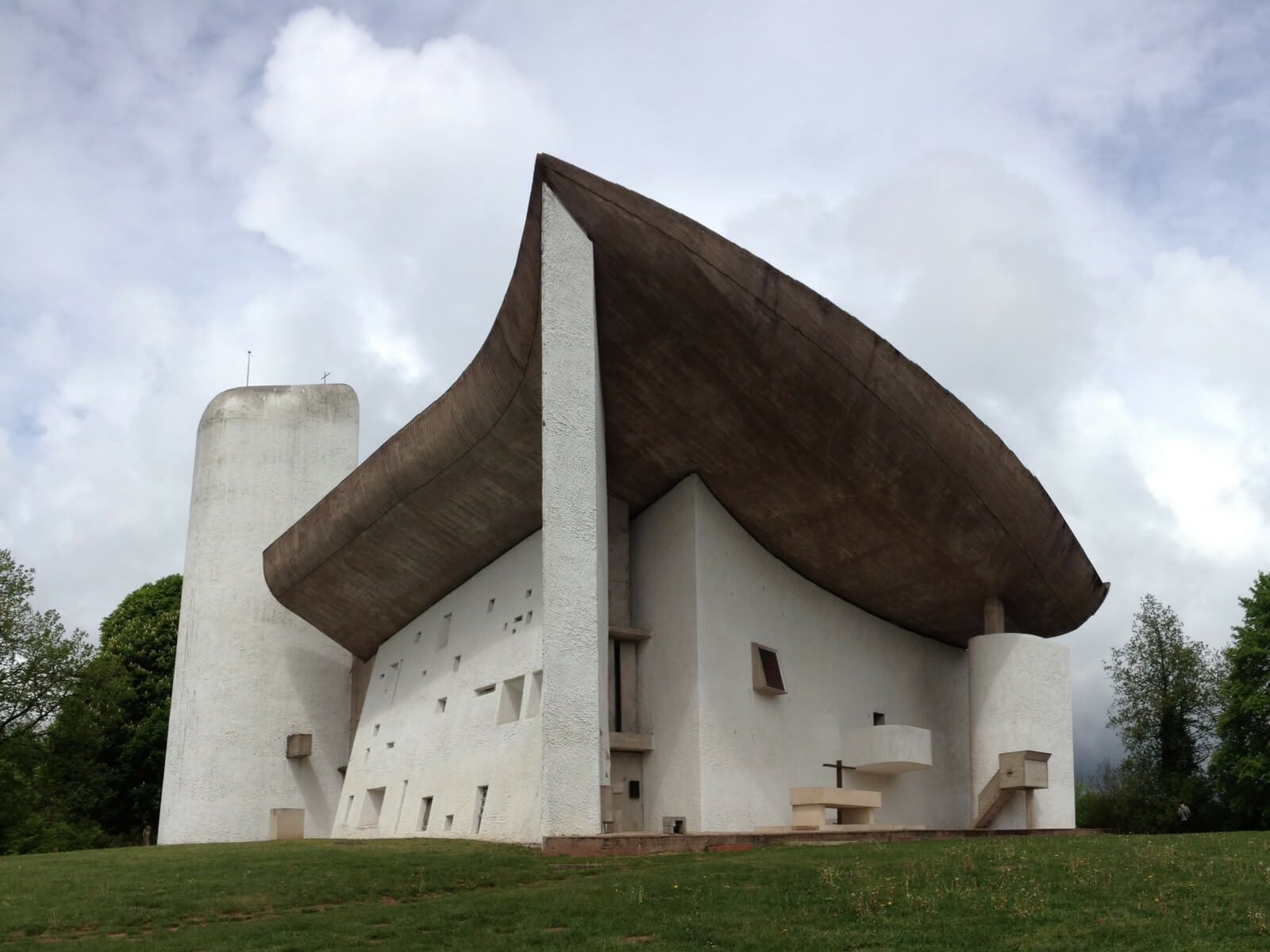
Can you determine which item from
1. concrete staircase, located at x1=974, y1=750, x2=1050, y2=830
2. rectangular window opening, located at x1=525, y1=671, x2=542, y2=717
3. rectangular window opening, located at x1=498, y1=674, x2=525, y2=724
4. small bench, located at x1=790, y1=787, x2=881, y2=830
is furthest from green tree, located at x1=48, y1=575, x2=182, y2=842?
concrete staircase, located at x1=974, y1=750, x2=1050, y2=830

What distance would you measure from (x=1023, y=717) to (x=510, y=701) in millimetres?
9415

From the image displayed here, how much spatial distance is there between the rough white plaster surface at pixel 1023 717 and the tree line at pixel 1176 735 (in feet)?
33.2

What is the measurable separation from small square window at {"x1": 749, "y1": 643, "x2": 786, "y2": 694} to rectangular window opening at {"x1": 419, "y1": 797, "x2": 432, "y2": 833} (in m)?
7.08

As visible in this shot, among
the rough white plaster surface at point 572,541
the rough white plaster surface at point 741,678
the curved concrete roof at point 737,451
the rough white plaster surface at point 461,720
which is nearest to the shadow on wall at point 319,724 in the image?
the rough white plaster surface at point 461,720

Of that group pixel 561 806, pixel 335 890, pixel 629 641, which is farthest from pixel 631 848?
pixel 629 641

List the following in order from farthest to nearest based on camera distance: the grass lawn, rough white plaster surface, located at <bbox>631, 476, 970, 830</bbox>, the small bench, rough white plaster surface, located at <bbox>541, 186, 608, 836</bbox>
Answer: rough white plaster surface, located at <bbox>631, 476, 970, 830</bbox>
the small bench
rough white plaster surface, located at <bbox>541, 186, 608, 836</bbox>
the grass lawn

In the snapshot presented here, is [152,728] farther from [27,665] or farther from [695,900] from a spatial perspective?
[695,900]

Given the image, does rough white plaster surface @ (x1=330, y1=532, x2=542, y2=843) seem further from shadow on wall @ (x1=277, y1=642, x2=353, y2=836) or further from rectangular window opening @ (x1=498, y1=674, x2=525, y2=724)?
shadow on wall @ (x1=277, y1=642, x2=353, y2=836)

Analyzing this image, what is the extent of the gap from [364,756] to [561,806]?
14.8 metres

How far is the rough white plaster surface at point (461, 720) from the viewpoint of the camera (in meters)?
21.1

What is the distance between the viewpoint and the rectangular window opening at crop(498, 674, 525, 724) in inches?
877

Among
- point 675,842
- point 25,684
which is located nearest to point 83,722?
point 25,684

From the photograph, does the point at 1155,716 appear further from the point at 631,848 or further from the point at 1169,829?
the point at 631,848

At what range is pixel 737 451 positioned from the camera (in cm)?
2077
